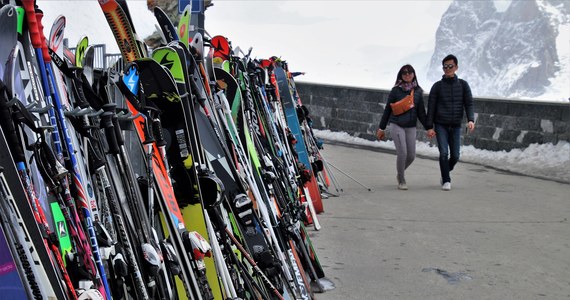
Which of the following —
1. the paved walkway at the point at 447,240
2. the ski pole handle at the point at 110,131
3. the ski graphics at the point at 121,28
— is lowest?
the paved walkway at the point at 447,240

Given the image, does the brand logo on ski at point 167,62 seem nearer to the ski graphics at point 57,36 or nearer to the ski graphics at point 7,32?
the ski graphics at point 57,36

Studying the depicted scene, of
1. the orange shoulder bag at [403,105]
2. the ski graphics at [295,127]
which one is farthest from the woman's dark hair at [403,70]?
the ski graphics at [295,127]

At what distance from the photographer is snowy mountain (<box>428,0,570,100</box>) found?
493 ft

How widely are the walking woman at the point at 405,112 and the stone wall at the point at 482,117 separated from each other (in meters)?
3.81

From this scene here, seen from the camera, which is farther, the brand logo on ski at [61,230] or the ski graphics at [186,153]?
the ski graphics at [186,153]

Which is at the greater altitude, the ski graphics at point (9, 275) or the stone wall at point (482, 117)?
the ski graphics at point (9, 275)

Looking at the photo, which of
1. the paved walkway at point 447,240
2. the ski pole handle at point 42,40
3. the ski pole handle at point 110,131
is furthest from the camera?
the paved walkway at point 447,240

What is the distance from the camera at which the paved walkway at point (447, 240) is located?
507 cm

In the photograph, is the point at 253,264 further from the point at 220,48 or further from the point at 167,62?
the point at 220,48

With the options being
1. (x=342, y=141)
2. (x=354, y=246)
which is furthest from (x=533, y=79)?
(x=354, y=246)

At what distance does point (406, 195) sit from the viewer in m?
9.02

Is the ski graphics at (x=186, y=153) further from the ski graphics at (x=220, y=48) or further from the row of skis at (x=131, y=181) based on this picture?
the ski graphics at (x=220, y=48)

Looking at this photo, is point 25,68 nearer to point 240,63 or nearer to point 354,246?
point 240,63

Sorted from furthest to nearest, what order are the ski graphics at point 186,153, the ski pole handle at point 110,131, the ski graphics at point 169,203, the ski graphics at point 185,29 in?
the ski graphics at point 185,29
the ski graphics at point 186,153
the ski graphics at point 169,203
the ski pole handle at point 110,131
